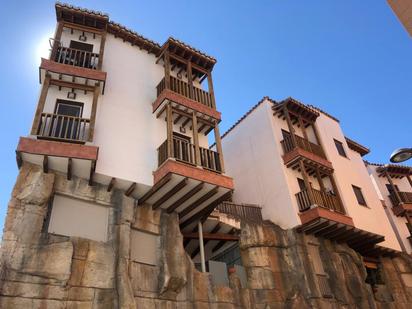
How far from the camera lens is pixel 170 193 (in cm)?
1352

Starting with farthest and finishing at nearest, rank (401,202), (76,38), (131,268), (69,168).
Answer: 1. (401,202)
2. (76,38)
3. (131,268)
4. (69,168)

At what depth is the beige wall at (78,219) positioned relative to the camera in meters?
11.4

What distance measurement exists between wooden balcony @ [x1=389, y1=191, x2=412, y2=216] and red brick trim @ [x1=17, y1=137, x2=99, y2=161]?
78.6 ft

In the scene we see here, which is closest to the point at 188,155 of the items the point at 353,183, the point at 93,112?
the point at 93,112

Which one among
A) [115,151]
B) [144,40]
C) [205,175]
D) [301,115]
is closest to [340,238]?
[301,115]

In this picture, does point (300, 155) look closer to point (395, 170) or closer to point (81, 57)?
point (81, 57)

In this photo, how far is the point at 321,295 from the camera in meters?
16.5

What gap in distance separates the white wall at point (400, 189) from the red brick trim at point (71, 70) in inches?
914

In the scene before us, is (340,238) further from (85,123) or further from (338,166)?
(85,123)

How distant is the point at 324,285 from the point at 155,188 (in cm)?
965

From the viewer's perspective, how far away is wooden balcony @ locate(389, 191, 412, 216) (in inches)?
1083

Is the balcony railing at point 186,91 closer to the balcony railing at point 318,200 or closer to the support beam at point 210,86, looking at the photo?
the support beam at point 210,86

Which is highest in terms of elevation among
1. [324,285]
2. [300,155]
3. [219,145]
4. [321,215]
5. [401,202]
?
[401,202]

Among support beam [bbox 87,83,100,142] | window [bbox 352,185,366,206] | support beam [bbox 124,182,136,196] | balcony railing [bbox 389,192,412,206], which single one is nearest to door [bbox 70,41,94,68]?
support beam [bbox 87,83,100,142]
